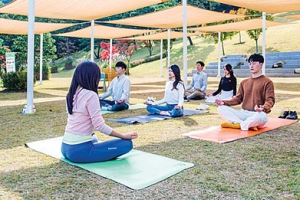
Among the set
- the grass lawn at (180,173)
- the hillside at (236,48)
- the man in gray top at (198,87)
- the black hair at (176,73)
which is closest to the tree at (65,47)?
the hillside at (236,48)

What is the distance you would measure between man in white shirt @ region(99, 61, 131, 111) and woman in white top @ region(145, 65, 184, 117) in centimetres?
75

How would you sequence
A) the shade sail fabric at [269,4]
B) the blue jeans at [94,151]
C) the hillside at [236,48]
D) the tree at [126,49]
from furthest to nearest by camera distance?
the tree at [126,49] → the hillside at [236,48] → the shade sail fabric at [269,4] → the blue jeans at [94,151]

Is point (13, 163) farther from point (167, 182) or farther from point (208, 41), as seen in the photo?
point (208, 41)

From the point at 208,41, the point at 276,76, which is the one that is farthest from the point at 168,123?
the point at 208,41

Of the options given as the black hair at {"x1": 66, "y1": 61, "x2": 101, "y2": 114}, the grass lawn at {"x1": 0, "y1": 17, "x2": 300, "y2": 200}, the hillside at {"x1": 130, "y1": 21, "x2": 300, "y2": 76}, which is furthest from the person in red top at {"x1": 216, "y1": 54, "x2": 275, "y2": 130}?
the hillside at {"x1": 130, "y1": 21, "x2": 300, "y2": 76}

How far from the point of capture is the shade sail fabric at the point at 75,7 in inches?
283

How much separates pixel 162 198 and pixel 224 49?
2223 cm

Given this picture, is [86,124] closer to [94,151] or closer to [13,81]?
[94,151]

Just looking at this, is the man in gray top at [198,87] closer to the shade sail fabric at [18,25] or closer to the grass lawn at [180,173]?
the grass lawn at [180,173]

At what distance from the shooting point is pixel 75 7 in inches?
298

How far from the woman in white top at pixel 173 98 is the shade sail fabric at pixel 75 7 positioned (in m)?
2.45

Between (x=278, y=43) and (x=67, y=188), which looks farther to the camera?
(x=278, y=43)

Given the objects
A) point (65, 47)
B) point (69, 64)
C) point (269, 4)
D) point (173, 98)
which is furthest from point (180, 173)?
point (65, 47)

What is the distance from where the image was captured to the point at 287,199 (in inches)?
85.4
